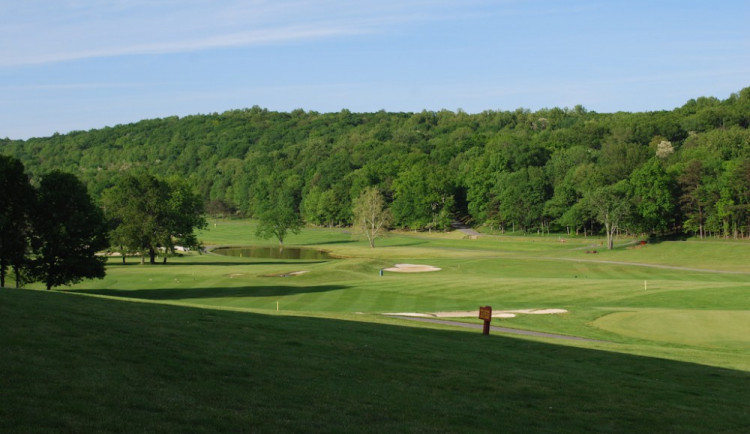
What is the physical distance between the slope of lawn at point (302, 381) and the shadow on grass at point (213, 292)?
86.2 feet

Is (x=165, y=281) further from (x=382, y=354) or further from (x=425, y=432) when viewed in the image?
(x=425, y=432)

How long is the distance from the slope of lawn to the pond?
3427 inches

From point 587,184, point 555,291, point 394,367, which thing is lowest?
point 555,291

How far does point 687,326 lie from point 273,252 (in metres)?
93.2

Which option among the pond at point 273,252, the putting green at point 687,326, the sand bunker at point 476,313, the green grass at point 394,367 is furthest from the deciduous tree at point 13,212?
the pond at point 273,252

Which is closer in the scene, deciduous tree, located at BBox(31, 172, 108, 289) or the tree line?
the tree line

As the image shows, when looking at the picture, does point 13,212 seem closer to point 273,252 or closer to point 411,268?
point 411,268

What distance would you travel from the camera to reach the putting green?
31.4m

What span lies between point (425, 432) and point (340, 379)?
14.0 ft

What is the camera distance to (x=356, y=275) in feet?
224

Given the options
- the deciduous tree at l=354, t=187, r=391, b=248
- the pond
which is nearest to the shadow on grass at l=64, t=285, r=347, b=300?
the pond

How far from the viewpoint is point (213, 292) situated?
52594mm

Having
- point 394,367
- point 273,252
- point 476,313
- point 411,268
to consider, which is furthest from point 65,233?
point 273,252

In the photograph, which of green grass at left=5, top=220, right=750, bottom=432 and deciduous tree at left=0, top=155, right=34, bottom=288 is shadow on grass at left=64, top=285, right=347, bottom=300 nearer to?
deciduous tree at left=0, top=155, right=34, bottom=288
